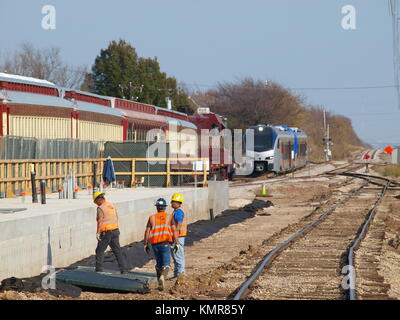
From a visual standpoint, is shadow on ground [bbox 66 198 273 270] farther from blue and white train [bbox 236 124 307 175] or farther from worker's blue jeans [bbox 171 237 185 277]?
blue and white train [bbox 236 124 307 175]

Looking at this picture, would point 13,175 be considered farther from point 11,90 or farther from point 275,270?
point 275,270

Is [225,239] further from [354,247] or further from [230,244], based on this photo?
[354,247]

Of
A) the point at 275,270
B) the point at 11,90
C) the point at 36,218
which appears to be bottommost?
the point at 275,270

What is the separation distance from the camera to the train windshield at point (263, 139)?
51.4 m

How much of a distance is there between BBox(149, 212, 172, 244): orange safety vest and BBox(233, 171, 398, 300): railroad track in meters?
1.49

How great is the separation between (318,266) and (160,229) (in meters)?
4.21

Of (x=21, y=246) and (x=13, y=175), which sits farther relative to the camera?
(x=13, y=175)

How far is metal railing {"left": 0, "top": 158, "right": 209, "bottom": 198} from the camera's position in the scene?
22766 mm

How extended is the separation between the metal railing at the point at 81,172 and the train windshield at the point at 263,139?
18.4 m

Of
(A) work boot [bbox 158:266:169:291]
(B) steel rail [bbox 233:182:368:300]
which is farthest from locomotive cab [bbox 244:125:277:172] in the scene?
(A) work boot [bbox 158:266:169:291]

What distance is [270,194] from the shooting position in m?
41.6
